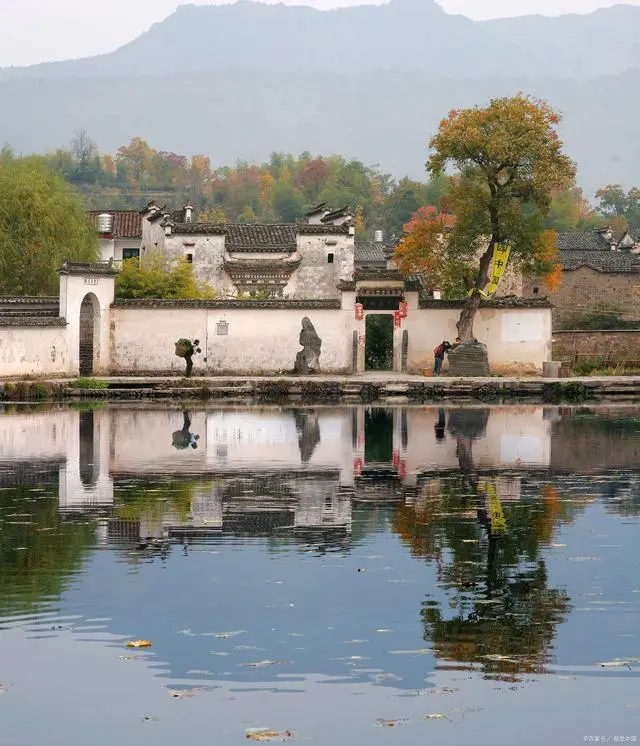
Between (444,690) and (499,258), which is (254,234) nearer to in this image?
(499,258)

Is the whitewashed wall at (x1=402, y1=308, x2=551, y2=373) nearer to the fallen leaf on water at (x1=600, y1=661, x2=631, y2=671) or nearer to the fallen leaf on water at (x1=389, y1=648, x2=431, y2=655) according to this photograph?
the fallen leaf on water at (x1=389, y1=648, x2=431, y2=655)

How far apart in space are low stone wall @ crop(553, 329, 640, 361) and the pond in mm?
25918

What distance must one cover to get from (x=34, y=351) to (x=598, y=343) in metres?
18.9

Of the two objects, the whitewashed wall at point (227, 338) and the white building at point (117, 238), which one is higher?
the white building at point (117, 238)

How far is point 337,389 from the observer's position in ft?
136

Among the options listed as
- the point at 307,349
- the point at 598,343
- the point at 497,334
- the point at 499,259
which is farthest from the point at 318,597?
the point at 598,343

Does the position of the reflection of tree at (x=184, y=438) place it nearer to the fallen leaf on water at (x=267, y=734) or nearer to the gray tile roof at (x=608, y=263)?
the fallen leaf on water at (x=267, y=734)

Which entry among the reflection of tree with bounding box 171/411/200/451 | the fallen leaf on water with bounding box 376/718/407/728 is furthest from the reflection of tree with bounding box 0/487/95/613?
the reflection of tree with bounding box 171/411/200/451

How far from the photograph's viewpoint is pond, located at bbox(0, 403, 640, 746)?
1009cm

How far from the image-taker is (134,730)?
32.1 feet

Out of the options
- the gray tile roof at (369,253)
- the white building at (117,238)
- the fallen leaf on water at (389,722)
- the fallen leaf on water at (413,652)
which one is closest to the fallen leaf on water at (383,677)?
the fallen leaf on water at (413,652)

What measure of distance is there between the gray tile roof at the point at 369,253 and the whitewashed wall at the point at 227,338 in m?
30.5

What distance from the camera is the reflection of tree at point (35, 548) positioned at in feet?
44.4

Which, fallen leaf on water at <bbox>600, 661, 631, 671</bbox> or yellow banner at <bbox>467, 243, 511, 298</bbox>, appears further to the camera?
yellow banner at <bbox>467, 243, 511, 298</bbox>
